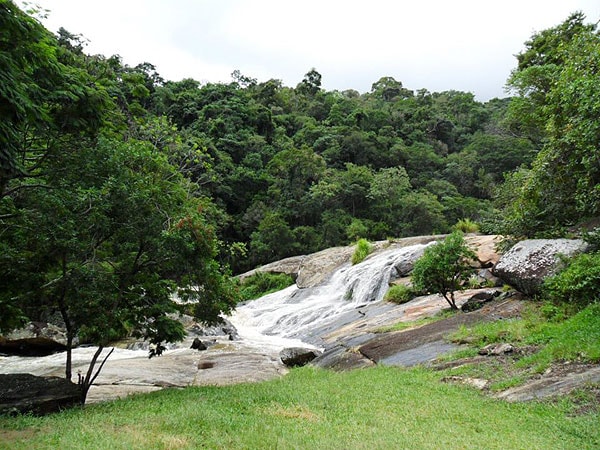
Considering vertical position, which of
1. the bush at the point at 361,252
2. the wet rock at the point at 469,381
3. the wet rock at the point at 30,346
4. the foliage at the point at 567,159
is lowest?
the wet rock at the point at 30,346

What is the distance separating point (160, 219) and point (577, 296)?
934 cm

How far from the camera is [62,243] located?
7.73 meters

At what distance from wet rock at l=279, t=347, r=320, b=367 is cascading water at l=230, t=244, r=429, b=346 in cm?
555

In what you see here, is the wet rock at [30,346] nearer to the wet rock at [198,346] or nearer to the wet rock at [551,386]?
the wet rock at [198,346]

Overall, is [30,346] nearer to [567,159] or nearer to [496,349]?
[496,349]

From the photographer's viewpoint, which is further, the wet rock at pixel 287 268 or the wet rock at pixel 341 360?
the wet rock at pixel 287 268

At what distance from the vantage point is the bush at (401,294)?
1941 centimetres

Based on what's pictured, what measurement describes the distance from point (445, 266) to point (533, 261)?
2.46 m

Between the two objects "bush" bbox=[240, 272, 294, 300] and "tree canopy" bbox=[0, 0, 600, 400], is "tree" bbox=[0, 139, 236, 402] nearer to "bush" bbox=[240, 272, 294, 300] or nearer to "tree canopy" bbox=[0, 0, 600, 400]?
"tree canopy" bbox=[0, 0, 600, 400]

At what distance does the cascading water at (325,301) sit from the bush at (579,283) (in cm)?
1134

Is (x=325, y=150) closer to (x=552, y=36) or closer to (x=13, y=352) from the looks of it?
(x=552, y=36)

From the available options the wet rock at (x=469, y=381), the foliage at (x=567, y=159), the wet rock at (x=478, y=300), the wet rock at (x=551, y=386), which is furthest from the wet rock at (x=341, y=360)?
the foliage at (x=567, y=159)

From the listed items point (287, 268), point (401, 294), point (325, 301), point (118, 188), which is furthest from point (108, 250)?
point (287, 268)

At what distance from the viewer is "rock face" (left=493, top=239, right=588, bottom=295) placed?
12430 millimetres
